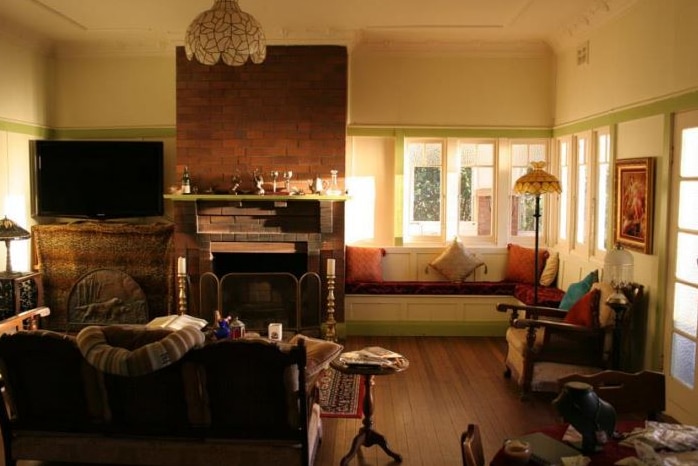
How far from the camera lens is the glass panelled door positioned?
4277mm

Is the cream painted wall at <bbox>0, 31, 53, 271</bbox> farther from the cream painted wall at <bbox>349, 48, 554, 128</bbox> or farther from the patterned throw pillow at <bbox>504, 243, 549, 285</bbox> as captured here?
the patterned throw pillow at <bbox>504, 243, 549, 285</bbox>

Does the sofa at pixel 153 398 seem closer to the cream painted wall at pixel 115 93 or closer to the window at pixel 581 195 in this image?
the window at pixel 581 195

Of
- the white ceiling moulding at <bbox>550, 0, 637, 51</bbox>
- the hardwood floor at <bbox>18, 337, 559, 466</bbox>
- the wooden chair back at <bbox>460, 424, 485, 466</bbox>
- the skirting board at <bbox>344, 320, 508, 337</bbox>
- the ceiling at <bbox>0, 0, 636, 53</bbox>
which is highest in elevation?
the ceiling at <bbox>0, 0, 636, 53</bbox>

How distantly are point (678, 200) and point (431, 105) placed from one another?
333cm

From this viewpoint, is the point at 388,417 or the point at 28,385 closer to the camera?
the point at 28,385

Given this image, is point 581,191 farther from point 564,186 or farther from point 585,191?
point 564,186

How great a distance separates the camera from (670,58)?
179 inches

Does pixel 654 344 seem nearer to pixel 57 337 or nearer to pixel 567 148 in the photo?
pixel 567 148

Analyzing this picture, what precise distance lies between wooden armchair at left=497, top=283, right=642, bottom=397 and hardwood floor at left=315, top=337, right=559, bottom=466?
212mm

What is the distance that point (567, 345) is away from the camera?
502cm

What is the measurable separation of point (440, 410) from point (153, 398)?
88.5 inches

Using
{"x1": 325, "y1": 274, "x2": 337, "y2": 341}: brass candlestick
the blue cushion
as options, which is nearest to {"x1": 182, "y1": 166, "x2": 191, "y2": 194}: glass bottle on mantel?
{"x1": 325, "y1": 274, "x2": 337, "y2": 341}: brass candlestick

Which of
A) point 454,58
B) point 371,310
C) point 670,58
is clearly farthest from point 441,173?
point 670,58

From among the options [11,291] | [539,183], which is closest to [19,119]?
[11,291]
